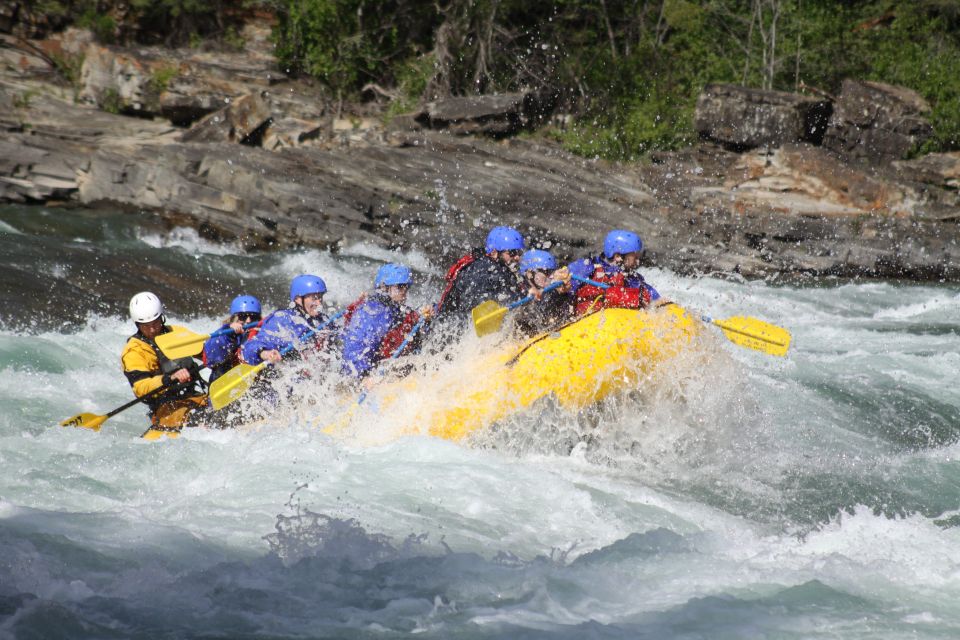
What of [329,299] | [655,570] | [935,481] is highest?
[655,570]

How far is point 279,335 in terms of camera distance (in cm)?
666

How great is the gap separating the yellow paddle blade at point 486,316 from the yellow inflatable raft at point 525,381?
0.68 ft

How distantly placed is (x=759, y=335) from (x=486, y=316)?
2.14m

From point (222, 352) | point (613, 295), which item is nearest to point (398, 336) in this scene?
point (222, 352)

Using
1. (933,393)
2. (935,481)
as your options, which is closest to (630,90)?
(933,393)

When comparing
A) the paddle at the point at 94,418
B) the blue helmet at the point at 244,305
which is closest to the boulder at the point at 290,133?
the blue helmet at the point at 244,305

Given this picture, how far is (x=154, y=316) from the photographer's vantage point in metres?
6.70

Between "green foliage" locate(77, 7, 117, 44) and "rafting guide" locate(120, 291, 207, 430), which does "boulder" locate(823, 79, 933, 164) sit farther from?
"green foliage" locate(77, 7, 117, 44)

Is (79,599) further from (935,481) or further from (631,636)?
(935,481)

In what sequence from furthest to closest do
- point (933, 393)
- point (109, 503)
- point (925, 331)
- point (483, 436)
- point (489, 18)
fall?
point (489, 18), point (925, 331), point (933, 393), point (483, 436), point (109, 503)

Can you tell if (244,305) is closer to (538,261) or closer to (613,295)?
(538,261)

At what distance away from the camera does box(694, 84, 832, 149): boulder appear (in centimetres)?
1491

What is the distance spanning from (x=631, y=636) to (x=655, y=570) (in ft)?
2.06

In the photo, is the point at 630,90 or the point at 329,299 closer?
the point at 329,299
